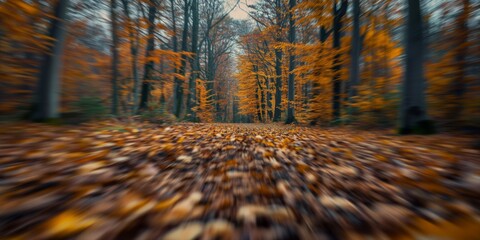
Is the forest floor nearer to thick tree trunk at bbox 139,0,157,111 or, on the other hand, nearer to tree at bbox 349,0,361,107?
tree at bbox 349,0,361,107

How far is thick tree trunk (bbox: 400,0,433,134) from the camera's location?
350 centimetres

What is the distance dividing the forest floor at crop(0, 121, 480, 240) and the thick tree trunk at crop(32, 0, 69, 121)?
56.7 inches

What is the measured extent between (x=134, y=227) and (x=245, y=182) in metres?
0.84

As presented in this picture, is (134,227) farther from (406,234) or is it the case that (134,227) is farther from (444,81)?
(444,81)

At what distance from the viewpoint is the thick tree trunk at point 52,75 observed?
337cm

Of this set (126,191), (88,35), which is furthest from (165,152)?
(88,35)

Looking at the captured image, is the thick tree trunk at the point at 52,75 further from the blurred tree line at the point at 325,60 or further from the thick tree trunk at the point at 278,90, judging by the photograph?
the thick tree trunk at the point at 278,90

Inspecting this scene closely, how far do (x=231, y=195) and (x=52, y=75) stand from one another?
414 centimetres

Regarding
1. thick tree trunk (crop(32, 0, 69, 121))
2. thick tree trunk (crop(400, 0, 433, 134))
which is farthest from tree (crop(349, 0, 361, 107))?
thick tree trunk (crop(32, 0, 69, 121))

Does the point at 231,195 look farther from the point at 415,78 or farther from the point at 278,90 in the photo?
the point at 278,90

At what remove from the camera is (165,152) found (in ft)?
7.94

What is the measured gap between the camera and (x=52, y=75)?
345 centimetres

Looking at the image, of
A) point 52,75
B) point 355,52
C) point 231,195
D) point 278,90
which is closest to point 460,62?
point 355,52

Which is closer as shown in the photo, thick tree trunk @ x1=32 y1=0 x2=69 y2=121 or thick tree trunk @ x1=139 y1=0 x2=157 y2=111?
thick tree trunk @ x1=32 y1=0 x2=69 y2=121
